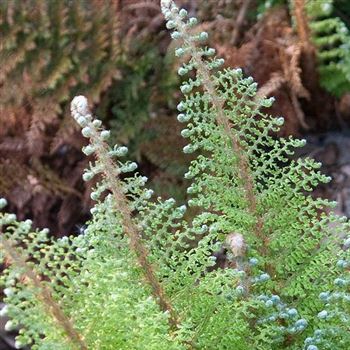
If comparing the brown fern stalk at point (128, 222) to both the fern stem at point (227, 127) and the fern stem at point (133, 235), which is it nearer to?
the fern stem at point (133, 235)

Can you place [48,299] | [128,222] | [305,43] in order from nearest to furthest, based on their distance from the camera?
[48,299], [128,222], [305,43]

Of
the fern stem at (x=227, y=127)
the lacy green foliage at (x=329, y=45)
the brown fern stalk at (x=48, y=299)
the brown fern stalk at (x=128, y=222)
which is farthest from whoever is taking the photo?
the lacy green foliage at (x=329, y=45)

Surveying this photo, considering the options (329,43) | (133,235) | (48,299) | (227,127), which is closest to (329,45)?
(329,43)

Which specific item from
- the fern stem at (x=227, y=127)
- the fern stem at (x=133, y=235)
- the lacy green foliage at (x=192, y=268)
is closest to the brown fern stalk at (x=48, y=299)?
the lacy green foliage at (x=192, y=268)

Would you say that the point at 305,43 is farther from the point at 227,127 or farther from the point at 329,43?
the point at 227,127

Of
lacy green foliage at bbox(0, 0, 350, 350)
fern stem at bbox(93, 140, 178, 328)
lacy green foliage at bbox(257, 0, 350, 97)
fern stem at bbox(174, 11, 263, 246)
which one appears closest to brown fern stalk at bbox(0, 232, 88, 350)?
lacy green foliage at bbox(0, 0, 350, 350)

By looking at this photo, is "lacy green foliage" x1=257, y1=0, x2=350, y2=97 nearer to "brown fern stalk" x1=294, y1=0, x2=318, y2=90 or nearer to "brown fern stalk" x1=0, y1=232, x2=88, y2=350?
"brown fern stalk" x1=294, y1=0, x2=318, y2=90

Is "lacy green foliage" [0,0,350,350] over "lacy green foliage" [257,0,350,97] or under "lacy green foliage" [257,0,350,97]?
under

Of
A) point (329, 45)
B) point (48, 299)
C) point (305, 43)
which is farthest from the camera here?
point (329, 45)
